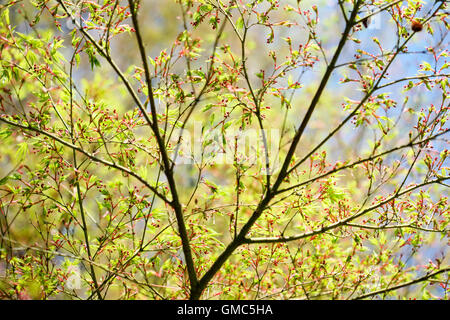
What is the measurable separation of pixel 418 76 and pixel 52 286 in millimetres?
2040

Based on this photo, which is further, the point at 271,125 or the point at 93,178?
the point at 271,125

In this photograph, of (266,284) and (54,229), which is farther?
(266,284)

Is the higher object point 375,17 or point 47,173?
point 375,17

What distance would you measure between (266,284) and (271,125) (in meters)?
2.02

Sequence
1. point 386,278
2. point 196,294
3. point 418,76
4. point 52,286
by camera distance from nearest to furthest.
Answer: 1. point 418,76
2. point 196,294
3. point 52,286
4. point 386,278

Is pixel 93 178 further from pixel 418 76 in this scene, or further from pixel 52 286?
pixel 418 76

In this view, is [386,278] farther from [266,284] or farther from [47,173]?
[47,173]

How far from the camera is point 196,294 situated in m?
1.96

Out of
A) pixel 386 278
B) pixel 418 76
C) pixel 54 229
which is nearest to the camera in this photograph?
pixel 418 76
